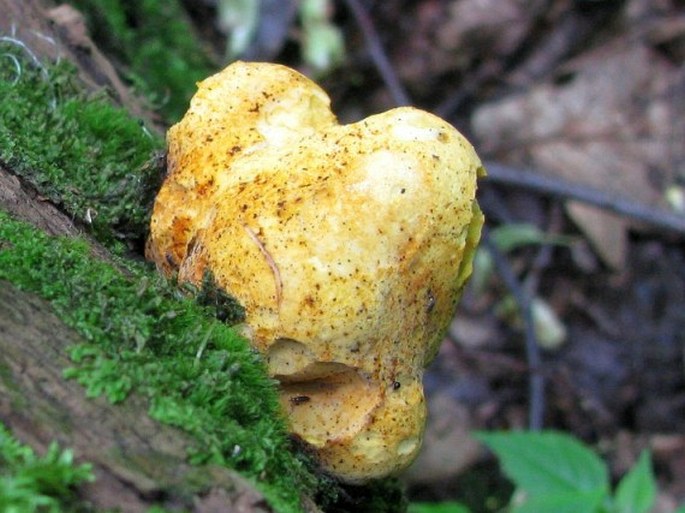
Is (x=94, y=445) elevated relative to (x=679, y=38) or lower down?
elevated

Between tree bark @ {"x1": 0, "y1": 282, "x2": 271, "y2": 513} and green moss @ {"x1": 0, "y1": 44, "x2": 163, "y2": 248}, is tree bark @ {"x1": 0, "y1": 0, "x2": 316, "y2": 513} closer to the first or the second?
tree bark @ {"x1": 0, "y1": 282, "x2": 271, "y2": 513}

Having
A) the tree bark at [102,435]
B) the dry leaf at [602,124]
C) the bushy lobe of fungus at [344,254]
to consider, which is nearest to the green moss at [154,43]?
the bushy lobe of fungus at [344,254]

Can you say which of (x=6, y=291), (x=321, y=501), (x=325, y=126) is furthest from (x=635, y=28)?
(x=6, y=291)

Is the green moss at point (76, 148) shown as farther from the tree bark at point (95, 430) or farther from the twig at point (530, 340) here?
the twig at point (530, 340)

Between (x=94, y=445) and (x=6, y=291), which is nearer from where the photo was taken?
(x=94, y=445)

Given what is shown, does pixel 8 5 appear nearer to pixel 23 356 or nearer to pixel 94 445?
pixel 23 356

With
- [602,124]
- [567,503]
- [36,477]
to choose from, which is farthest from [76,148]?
[602,124]

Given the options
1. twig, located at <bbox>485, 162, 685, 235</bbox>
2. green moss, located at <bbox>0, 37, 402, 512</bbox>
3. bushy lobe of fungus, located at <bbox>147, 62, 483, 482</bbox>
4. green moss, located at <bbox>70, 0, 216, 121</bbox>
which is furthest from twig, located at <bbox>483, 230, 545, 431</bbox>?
bushy lobe of fungus, located at <bbox>147, 62, 483, 482</bbox>
